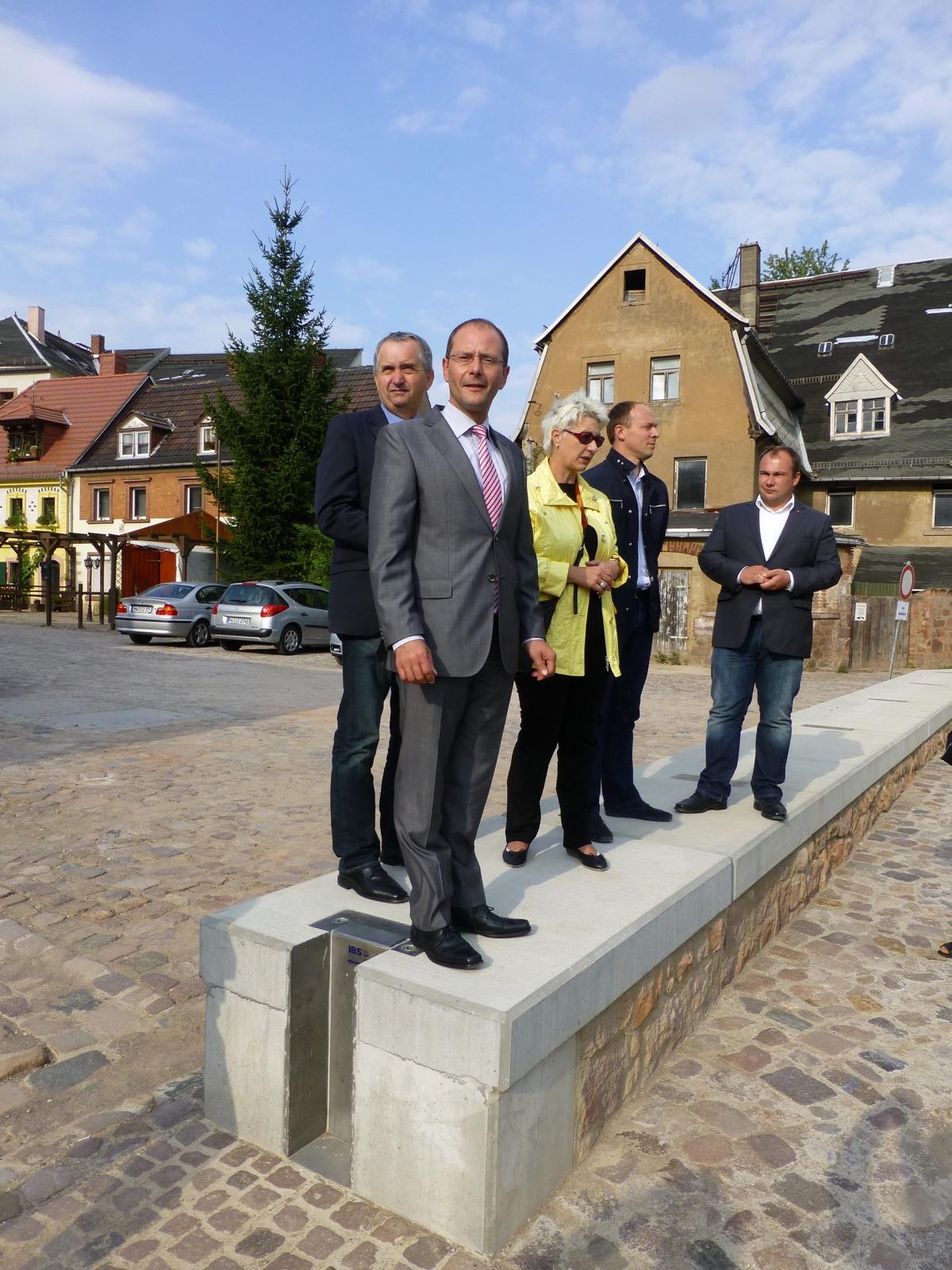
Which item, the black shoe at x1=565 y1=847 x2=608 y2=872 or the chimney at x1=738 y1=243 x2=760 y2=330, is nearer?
the black shoe at x1=565 y1=847 x2=608 y2=872

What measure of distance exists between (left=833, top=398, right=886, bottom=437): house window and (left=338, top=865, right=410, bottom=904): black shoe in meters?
31.5

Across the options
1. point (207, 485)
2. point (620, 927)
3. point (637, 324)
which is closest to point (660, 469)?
point (637, 324)

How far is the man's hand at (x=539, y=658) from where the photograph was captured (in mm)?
2906

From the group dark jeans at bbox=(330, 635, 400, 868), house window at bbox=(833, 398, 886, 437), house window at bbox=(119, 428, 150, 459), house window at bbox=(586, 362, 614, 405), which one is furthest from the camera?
house window at bbox=(119, 428, 150, 459)

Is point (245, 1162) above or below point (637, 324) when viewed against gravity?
below

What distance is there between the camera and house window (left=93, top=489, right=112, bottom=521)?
4100 cm

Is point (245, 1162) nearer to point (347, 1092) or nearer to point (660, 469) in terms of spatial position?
point (347, 1092)

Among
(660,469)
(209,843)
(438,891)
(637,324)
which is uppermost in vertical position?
(637,324)

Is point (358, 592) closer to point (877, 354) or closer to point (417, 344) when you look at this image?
point (417, 344)

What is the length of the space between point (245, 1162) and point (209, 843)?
10.1 ft

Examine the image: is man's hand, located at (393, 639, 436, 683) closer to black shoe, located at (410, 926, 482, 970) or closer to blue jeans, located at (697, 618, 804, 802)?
black shoe, located at (410, 926, 482, 970)

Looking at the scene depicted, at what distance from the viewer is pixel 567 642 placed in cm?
364

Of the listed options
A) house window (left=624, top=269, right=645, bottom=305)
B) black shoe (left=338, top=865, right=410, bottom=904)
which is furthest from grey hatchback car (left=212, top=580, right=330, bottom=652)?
black shoe (left=338, top=865, right=410, bottom=904)

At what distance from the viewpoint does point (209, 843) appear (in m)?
5.57
